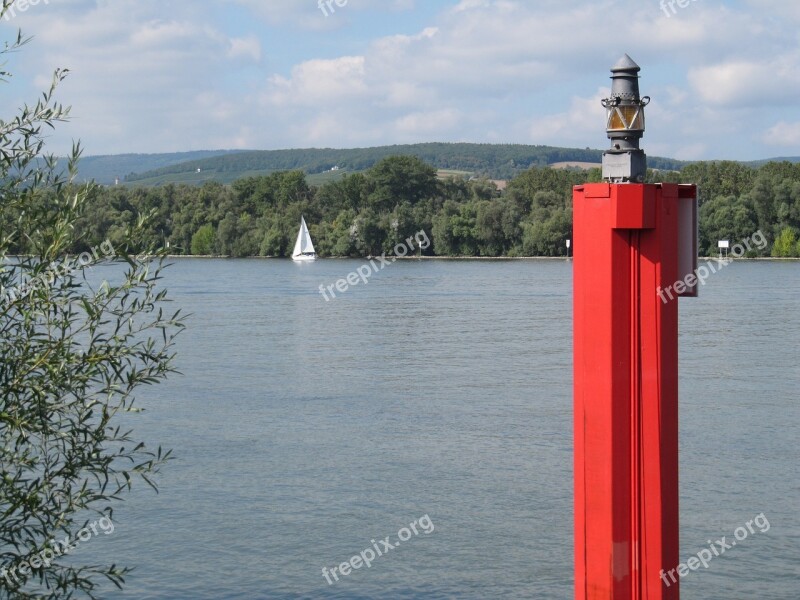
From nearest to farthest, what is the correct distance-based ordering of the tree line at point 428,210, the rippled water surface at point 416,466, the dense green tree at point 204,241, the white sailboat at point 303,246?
1. the rippled water surface at point 416,466
2. the tree line at point 428,210
3. the white sailboat at point 303,246
4. the dense green tree at point 204,241

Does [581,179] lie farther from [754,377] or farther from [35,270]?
[35,270]

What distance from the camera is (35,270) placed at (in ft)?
19.9

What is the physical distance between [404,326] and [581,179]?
71.6 m

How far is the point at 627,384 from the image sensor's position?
17.2 ft

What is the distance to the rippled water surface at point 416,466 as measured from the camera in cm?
1186

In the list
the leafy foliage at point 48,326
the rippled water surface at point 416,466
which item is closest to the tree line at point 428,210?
the rippled water surface at point 416,466

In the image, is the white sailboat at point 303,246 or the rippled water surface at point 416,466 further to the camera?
the white sailboat at point 303,246

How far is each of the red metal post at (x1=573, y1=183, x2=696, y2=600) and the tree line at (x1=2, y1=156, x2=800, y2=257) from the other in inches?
2914

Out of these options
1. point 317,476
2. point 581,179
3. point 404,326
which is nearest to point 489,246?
point 581,179

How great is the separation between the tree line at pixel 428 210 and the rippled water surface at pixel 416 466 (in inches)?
2086

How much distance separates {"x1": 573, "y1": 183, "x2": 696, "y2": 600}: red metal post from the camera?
5.20 m

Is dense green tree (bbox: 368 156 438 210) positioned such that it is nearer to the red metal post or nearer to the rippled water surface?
the rippled water surface

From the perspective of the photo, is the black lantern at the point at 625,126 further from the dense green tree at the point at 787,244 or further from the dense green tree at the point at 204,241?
the dense green tree at the point at 204,241

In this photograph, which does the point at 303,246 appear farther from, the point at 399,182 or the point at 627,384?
the point at 627,384
